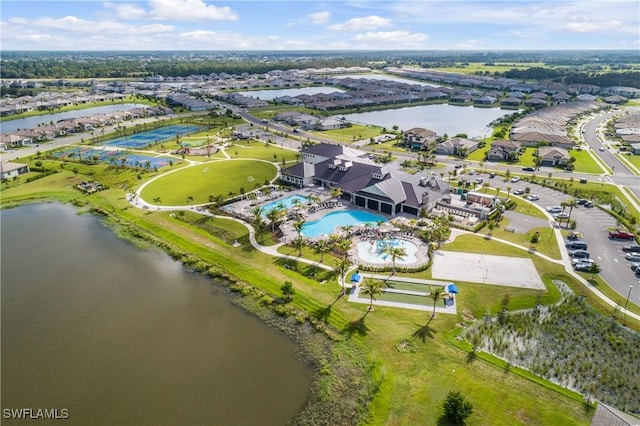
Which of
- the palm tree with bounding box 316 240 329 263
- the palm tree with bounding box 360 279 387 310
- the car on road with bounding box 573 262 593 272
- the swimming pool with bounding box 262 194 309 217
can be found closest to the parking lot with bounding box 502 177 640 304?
the car on road with bounding box 573 262 593 272

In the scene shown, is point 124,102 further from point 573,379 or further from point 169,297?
point 573,379

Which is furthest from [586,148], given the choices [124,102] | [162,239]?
[124,102]

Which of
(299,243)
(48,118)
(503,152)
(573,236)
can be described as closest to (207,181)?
(299,243)

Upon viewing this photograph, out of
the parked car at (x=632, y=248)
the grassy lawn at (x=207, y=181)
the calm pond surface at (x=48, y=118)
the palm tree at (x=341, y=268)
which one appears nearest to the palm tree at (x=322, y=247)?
the palm tree at (x=341, y=268)

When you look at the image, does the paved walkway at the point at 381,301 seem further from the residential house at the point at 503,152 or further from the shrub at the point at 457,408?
the residential house at the point at 503,152

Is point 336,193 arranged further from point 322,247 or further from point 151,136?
point 151,136

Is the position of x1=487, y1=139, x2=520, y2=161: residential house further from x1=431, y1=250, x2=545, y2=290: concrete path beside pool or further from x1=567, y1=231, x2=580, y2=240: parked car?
x1=431, y1=250, x2=545, y2=290: concrete path beside pool
